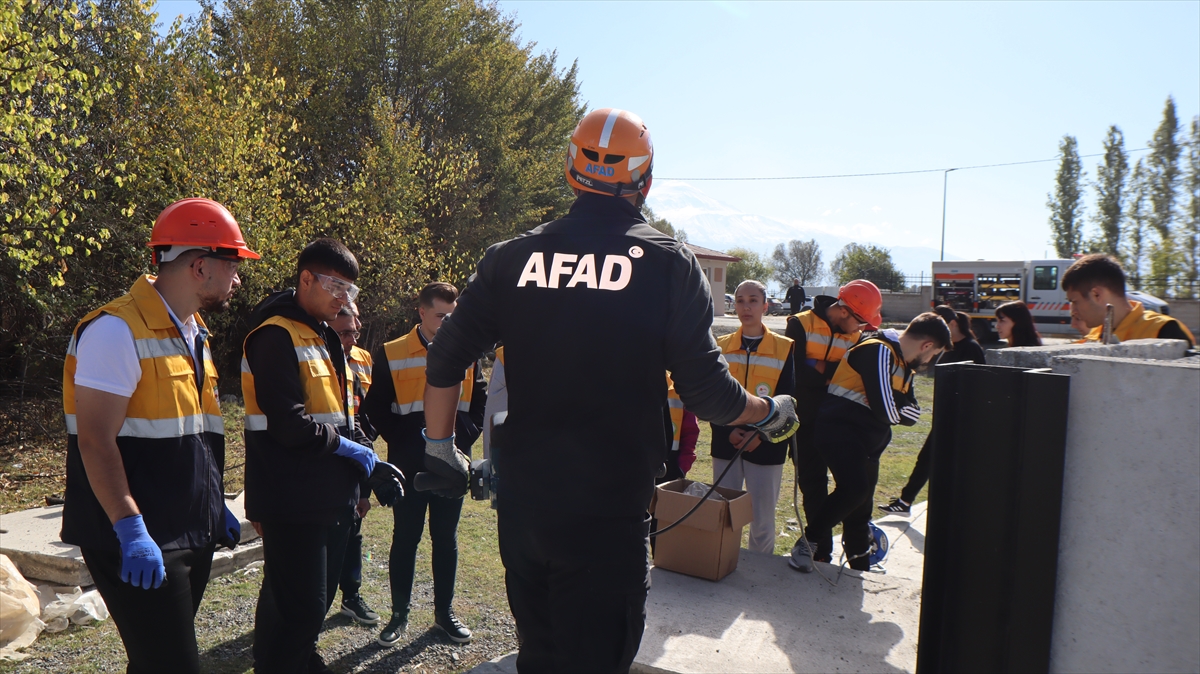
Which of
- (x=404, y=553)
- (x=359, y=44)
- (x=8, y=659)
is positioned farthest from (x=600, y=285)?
(x=359, y=44)

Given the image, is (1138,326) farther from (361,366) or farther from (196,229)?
(196,229)

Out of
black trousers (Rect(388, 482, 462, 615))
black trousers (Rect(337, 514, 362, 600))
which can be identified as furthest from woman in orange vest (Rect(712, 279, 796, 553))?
black trousers (Rect(337, 514, 362, 600))

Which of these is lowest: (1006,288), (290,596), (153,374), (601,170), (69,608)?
(69,608)

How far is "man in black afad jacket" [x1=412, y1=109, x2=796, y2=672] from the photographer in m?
2.05

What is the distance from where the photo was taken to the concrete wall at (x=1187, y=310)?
31.8 metres

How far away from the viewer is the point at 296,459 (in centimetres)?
305

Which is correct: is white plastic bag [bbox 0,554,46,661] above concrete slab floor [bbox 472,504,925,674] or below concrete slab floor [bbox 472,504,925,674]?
below

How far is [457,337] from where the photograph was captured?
7.58ft

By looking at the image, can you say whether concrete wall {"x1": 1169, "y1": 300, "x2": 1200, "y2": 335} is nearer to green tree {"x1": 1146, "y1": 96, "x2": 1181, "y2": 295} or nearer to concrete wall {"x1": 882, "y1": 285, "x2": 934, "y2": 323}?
green tree {"x1": 1146, "y1": 96, "x2": 1181, "y2": 295}

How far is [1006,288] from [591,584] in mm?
33245

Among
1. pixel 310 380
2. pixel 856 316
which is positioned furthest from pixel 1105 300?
pixel 310 380

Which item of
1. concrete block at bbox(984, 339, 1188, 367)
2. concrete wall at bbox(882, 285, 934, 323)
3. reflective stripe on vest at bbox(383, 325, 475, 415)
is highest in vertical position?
concrete wall at bbox(882, 285, 934, 323)

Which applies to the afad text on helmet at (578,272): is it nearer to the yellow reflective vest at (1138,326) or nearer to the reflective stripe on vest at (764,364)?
the reflective stripe on vest at (764,364)

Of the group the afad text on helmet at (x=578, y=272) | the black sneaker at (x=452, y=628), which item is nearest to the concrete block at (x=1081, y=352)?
the afad text on helmet at (x=578, y=272)
